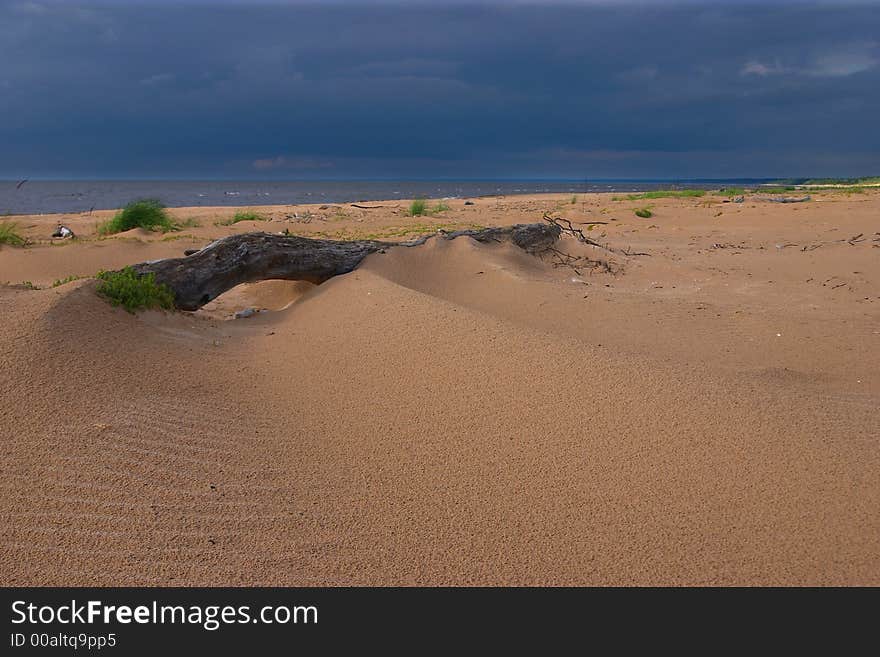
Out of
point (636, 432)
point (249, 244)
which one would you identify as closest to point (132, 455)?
point (636, 432)

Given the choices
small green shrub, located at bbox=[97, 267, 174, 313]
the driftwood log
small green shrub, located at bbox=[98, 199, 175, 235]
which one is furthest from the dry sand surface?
small green shrub, located at bbox=[98, 199, 175, 235]

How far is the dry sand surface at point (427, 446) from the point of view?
2.04 meters

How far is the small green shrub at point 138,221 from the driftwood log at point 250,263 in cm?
665

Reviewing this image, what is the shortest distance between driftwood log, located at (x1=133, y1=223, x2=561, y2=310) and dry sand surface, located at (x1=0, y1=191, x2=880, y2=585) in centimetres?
52

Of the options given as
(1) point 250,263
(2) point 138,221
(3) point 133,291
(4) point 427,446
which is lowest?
(4) point 427,446

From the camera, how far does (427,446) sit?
2816 mm

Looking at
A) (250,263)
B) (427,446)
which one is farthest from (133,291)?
(427,446)

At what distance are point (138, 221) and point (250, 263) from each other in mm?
7443

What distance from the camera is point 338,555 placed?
6.75 ft

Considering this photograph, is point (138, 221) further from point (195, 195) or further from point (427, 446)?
point (195, 195)

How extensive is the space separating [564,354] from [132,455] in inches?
86.3

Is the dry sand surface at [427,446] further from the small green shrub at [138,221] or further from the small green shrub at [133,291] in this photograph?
the small green shrub at [138,221]

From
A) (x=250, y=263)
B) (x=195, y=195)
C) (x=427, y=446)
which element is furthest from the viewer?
(x=195, y=195)
